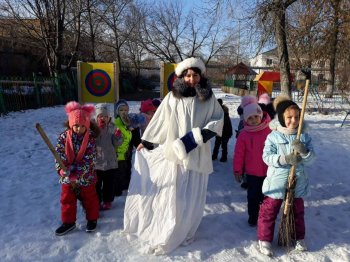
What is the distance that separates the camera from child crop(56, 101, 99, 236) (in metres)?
3.22

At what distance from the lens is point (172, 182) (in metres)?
3.03

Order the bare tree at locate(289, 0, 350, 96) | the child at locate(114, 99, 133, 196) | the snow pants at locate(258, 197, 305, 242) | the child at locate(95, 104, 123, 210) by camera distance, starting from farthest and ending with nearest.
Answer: the bare tree at locate(289, 0, 350, 96), the child at locate(114, 99, 133, 196), the child at locate(95, 104, 123, 210), the snow pants at locate(258, 197, 305, 242)

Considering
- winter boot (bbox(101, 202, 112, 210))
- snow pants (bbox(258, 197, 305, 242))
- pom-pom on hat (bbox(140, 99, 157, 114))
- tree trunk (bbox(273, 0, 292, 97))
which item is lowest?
winter boot (bbox(101, 202, 112, 210))

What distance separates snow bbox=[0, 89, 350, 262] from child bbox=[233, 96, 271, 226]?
30cm

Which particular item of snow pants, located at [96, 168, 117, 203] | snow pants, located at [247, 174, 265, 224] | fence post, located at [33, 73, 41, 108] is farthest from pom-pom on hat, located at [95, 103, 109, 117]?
fence post, located at [33, 73, 41, 108]

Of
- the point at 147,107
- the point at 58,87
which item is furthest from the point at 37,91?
the point at 147,107

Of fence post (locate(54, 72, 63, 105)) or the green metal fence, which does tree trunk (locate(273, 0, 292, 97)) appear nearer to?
the green metal fence

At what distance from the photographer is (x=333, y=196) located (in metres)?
4.50

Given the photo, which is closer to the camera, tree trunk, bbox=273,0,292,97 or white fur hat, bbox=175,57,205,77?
white fur hat, bbox=175,57,205,77

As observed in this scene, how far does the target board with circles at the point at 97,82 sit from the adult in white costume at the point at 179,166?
13.8 feet

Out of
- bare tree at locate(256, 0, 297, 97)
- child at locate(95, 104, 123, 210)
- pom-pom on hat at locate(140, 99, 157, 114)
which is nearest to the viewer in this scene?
child at locate(95, 104, 123, 210)

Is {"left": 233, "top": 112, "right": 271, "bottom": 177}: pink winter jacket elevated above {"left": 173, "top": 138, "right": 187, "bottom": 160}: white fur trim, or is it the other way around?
{"left": 173, "top": 138, "right": 187, "bottom": 160}: white fur trim

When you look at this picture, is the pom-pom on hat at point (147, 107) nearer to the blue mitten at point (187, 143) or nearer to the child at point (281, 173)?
the blue mitten at point (187, 143)

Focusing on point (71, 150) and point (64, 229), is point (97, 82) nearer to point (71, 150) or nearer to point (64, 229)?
point (71, 150)
